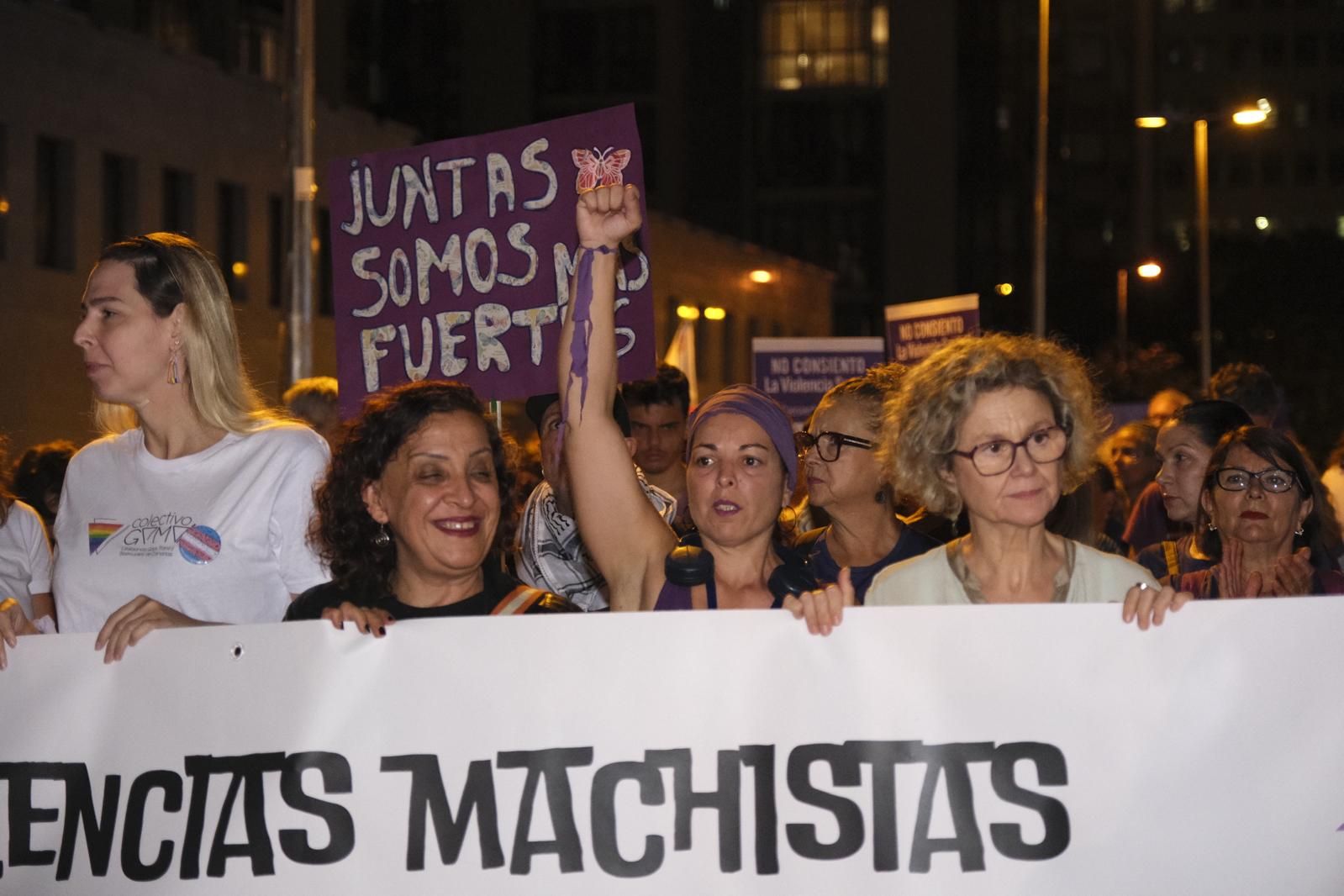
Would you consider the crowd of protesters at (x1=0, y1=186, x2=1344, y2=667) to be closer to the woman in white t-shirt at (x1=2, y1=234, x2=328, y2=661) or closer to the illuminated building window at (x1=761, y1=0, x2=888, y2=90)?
the woman in white t-shirt at (x1=2, y1=234, x2=328, y2=661)

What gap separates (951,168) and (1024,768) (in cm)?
5465

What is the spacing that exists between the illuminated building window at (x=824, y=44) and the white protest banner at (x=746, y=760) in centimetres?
6060

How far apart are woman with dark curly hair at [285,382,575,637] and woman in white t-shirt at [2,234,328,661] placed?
8cm

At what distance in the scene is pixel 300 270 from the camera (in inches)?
498

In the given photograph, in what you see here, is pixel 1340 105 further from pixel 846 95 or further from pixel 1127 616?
pixel 1127 616

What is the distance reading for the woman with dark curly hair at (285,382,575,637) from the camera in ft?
13.1

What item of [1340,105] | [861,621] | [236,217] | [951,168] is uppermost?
[1340,105]

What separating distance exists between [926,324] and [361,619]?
1164cm

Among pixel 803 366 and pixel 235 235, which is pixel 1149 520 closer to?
pixel 803 366

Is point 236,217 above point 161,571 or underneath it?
above

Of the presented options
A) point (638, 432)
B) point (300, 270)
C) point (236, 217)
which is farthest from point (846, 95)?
point (638, 432)

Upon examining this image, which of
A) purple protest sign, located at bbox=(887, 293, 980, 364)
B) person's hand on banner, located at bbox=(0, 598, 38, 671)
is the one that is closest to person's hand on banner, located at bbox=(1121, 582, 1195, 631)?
person's hand on banner, located at bbox=(0, 598, 38, 671)

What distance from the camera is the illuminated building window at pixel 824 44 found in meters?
62.8

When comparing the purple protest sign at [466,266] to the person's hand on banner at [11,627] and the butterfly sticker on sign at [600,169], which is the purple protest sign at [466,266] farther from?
the person's hand on banner at [11,627]
